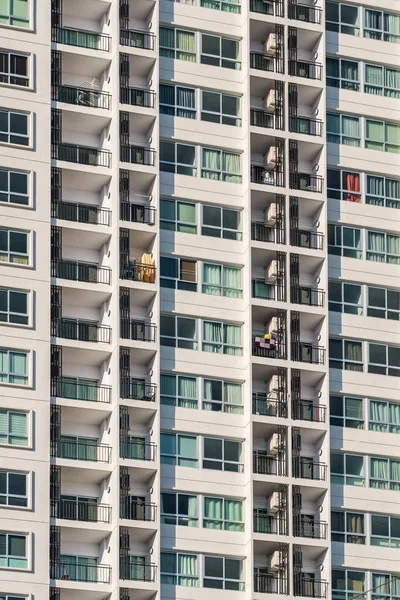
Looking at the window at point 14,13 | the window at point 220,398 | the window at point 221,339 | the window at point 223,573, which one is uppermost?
the window at point 14,13

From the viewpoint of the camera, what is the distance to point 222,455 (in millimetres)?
90812

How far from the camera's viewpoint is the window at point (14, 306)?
3455 inches

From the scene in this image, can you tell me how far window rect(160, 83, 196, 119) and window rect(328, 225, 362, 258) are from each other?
9.27 metres

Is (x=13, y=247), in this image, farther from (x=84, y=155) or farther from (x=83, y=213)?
(x=84, y=155)

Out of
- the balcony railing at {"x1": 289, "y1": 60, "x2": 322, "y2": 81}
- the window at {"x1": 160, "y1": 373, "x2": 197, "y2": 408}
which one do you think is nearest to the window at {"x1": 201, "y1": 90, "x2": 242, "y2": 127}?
the balcony railing at {"x1": 289, "y1": 60, "x2": 322, "y2": 81}

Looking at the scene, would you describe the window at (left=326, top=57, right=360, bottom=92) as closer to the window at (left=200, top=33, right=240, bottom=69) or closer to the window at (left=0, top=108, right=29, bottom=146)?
the window at (left=200, top=33, right=240, bottom=69)

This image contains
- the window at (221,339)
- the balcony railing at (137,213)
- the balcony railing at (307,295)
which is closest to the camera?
the balcony railing at (137,213)

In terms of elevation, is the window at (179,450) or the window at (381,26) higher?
the window at (381,26)

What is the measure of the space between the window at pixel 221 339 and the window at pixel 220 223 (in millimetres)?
4596

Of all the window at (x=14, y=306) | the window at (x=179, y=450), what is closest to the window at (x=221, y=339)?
the window at (x=179, y=450)

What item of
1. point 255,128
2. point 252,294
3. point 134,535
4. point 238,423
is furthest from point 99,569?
point 255,128

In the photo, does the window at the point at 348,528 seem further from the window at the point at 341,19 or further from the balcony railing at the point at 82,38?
the window at the point at 341,19

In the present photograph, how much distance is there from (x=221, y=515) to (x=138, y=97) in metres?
21.1

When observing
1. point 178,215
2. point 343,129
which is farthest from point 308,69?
point 178,215
